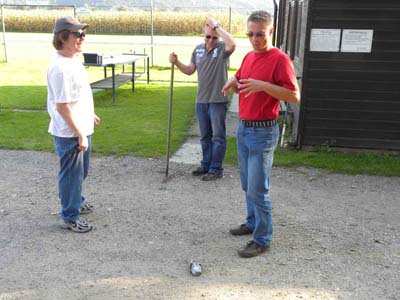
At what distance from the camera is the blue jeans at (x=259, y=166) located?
354 centimetres

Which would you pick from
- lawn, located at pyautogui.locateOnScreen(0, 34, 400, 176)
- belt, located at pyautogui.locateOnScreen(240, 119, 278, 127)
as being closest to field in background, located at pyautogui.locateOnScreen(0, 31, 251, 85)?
lawn, located at pyautogui.locateOnScreen(0, 34, 400, 176)

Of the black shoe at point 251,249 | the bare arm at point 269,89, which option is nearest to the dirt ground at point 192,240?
the black shoe at point 251,249

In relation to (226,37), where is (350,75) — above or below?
below

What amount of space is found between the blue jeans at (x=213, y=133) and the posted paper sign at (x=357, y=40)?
7.05 feet

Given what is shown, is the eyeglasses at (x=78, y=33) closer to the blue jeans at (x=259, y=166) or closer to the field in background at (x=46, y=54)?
the blue jeans at (x=259, y=166)

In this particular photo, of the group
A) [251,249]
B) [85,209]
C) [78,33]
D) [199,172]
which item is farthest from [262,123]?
[199,172]

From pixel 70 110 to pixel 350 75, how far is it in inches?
168

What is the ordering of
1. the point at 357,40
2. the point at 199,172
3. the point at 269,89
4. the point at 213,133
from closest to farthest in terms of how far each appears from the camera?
the point at 269,89, the point at 213,133, the point at 199,172, the point at 357,40

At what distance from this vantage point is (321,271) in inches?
141

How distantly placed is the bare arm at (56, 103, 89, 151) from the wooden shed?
3818 mm

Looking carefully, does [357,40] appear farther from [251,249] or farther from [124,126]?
[124,126]

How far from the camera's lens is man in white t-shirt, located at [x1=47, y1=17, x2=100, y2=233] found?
3703mm

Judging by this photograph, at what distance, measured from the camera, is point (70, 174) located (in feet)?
13.3

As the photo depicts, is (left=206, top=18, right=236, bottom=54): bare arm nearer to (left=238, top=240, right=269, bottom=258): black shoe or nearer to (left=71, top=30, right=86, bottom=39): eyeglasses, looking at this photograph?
(left=71, top=30, right=86, bottom=39): eyeglasses
